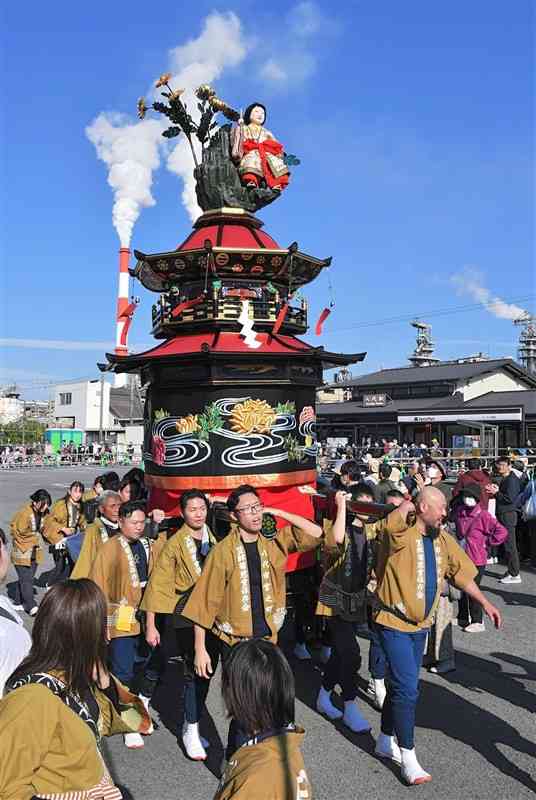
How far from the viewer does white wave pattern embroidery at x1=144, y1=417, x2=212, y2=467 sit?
7.90 m

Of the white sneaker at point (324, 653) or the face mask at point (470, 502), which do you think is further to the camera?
the face mask at point (470, 502)

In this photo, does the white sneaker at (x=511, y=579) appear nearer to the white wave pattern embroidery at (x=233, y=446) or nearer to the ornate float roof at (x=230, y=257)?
the white wave pattern embroidery at (x=233, y=446)

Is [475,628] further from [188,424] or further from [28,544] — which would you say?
[28,544]

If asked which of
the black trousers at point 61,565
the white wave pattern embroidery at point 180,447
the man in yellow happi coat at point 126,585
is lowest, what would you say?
the black trousers at point 61,565

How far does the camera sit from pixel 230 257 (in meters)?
8.44

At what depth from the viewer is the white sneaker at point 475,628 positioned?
24.3 ft

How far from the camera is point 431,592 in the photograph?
13.9ft

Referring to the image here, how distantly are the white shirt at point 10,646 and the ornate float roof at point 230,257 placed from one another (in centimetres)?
627

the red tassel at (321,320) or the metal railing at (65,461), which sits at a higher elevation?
the red tassel at (321,320)

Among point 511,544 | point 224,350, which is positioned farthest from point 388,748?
point 511,544

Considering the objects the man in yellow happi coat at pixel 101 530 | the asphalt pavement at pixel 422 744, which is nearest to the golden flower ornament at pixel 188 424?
the man in yellow happi coat at pixel 101 530

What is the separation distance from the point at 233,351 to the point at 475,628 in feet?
14.2

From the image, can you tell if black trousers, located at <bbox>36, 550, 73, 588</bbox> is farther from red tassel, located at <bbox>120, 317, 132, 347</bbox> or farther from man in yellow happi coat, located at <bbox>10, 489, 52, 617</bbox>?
red tassel, located at <bbox>120, 317, 132, 347</bbox>

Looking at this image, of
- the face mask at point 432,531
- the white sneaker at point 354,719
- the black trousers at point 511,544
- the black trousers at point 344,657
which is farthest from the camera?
the black trousers at point 511,544
